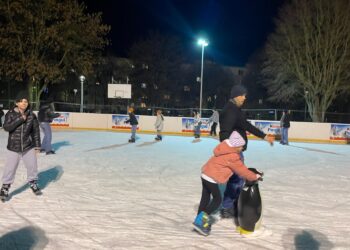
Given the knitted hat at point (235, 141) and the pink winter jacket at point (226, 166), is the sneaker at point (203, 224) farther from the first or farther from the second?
the knitted hat at point (235, 141)

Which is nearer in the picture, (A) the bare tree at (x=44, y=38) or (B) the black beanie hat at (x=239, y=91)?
(B) the black beanie hat at (x=239, y=91)

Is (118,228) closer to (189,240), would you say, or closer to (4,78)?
(189,240)

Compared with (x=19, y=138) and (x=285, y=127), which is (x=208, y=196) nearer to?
(x=19, y=138)

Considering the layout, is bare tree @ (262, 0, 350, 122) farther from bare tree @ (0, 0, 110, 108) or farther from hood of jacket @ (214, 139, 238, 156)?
hood of jacket @ (214, 139, 238, 156)

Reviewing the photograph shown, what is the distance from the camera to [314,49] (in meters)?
28.7

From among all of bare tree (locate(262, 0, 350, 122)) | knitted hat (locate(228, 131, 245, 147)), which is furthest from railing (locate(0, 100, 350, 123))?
knitted hat (locate(228, 131, 245, 147))

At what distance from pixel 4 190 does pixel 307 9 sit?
1067 inches

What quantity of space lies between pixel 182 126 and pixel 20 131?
17.3 metres

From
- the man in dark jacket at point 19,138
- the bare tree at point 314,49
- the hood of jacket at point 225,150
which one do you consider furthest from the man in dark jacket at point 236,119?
the bare tree at point 314,49

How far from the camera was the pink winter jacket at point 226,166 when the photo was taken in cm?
423

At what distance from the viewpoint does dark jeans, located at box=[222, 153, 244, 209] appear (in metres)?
5.06

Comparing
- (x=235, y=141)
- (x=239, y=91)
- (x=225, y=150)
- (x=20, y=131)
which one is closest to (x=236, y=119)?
(x=239, y=91)

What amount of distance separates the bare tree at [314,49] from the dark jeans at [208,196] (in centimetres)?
2519

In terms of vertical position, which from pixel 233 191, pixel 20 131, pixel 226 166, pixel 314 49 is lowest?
pixel 233 191
